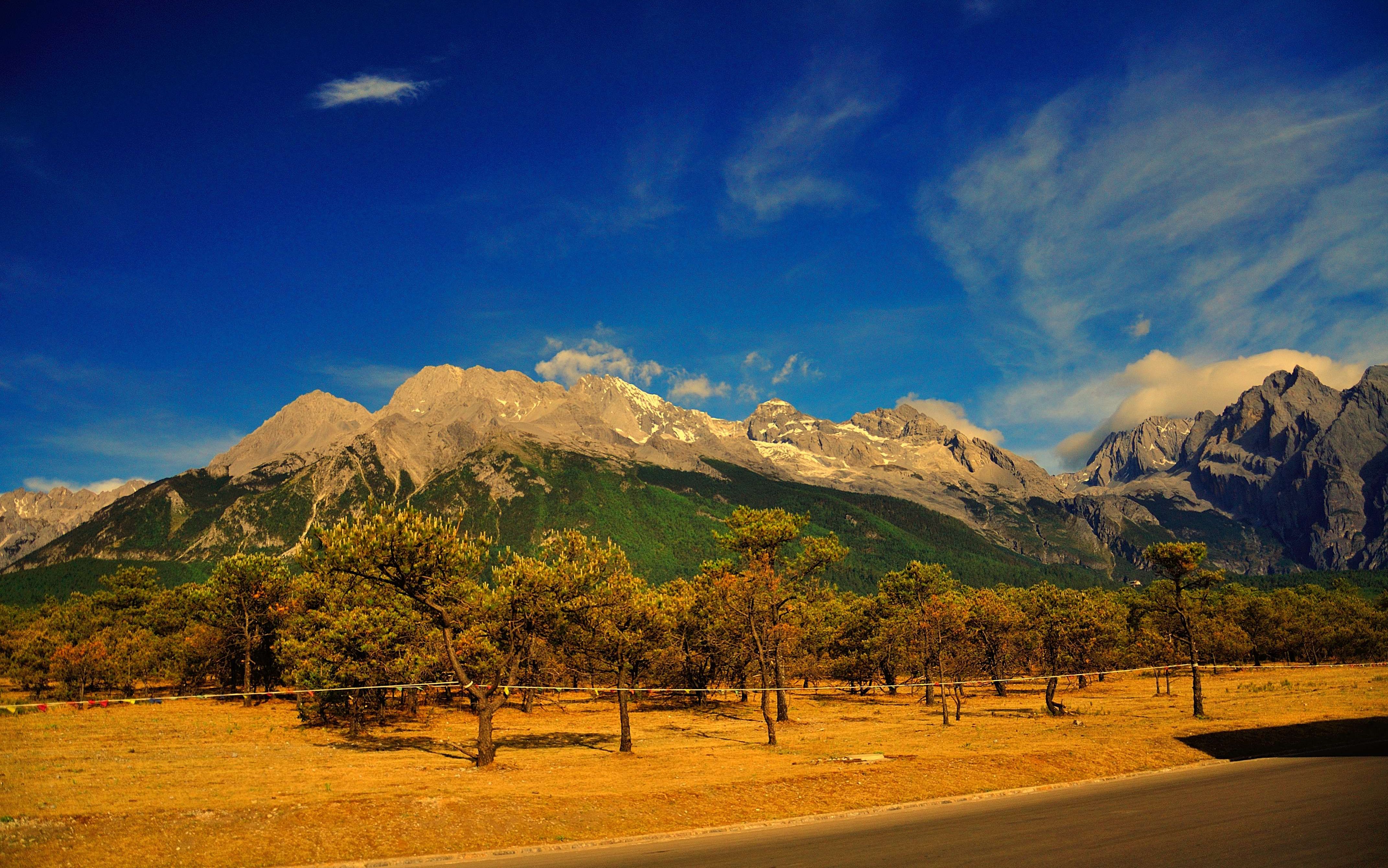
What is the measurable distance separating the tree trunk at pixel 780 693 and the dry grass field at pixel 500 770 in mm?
1908

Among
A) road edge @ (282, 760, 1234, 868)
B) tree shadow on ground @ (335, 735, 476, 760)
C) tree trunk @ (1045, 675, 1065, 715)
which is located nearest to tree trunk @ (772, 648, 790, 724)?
tree trunk @ (1045, 675, 1065, 715)

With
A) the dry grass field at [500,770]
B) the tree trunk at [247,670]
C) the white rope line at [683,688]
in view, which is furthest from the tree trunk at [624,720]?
→ the tree trunk at [247,670]

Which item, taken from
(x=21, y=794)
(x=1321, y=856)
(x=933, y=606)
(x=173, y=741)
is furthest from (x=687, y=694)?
(x=1321, y=856)

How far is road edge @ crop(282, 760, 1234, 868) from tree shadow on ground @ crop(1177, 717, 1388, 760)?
17.0ft

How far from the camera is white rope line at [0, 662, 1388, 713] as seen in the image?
113 feet

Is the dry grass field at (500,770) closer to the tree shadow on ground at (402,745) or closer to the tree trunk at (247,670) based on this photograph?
the tree shadow on ground at (402,745)

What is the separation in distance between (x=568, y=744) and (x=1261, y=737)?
36278mm

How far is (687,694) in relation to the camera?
2876 inches

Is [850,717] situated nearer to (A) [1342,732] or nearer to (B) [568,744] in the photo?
(B) [568,744]

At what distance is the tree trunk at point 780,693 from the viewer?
49219 mm

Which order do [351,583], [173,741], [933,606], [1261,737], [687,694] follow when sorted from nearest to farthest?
[1261,737] → [173,741] → [351,583] → [933,606] → [687,694]

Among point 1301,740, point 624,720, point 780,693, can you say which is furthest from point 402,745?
point 1301,740

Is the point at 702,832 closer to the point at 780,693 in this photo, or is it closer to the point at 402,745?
the point at 402,745

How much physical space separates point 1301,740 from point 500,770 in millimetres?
37845
